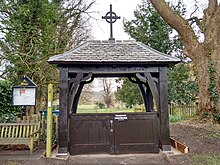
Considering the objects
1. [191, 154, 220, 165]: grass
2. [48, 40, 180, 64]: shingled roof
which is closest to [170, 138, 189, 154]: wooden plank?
[191, 154, 220, 165]: grass

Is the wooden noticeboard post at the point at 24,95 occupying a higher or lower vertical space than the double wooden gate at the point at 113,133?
higher

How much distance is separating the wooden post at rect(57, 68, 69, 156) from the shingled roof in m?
0.46

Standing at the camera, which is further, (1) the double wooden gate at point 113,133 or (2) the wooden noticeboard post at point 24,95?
(2) the wooden noticeboard post at point 24,95

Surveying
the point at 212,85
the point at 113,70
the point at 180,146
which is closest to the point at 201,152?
the point at 180,146

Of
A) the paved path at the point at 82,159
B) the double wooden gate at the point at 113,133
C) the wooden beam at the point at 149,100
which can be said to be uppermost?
the wooden beam at the point at 149,100

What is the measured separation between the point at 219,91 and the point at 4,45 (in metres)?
10.7

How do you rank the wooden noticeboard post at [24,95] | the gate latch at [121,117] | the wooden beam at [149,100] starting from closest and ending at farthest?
the gate latch at [121,117] < the wooden noticeboard post at [24,95] < the wooden beam at [149,100]

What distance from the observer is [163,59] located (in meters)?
7.48

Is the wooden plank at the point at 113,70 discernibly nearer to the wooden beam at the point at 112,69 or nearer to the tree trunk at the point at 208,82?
the wooden beam at the point at 112,69

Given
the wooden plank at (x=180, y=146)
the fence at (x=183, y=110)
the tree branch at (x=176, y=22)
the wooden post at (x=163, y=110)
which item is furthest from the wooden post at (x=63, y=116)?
the fence at (x=183, y=110)

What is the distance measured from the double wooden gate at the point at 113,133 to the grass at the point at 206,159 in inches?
56.1

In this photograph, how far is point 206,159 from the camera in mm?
6074

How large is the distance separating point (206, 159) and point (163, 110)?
6.22 ft

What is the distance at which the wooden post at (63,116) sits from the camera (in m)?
7.18
